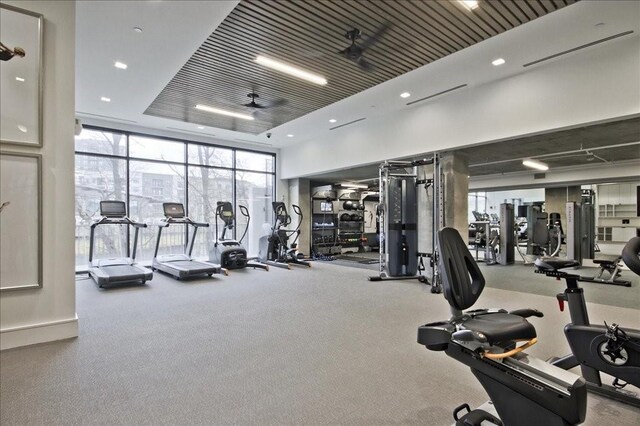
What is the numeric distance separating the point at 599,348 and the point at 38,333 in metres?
4.86

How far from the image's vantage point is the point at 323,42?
14.6ft

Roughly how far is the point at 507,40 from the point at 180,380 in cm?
546

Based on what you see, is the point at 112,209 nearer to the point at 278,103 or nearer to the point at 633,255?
the point at 278,103

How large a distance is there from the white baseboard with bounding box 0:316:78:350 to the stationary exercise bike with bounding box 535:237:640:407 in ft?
14.8

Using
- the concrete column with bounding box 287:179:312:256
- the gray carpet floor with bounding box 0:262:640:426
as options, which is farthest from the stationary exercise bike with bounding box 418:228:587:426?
the concrete column with bounding box 287:179:312:256

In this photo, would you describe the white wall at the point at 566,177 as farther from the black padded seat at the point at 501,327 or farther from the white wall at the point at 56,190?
the white wall at the point at 56,190

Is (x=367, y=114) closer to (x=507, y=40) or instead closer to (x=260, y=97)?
(x=260, y=97)

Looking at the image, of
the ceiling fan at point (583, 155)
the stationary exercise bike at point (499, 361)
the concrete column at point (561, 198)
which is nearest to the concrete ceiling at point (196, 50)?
the ceiling fan at point (583, 155)

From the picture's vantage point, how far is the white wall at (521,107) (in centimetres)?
446

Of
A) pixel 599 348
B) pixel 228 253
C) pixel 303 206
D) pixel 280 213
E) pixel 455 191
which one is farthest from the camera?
pixel 303 206

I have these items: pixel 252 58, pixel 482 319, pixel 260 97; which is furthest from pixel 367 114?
pixel 482 319

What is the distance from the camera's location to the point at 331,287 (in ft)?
20.2

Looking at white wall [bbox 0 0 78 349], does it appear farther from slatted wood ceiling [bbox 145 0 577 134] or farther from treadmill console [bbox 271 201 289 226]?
treadmill console [bbox 271 201 289 226]

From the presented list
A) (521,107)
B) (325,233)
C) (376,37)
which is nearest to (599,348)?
(376,37)
